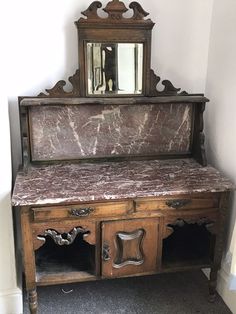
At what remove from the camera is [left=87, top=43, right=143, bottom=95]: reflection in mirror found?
1920mm

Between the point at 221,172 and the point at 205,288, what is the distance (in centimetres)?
70

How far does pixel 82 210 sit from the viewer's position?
5.42 ft

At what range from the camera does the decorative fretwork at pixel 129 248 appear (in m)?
1.75

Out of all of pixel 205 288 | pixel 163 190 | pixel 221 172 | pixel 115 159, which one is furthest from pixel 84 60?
pixel 205 288

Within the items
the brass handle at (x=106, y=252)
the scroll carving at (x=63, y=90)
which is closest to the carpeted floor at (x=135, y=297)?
the brass handle at (x=106, y=252)

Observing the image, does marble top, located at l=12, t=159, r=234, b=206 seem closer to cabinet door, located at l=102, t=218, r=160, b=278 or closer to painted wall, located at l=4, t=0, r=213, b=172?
cabinet door, located at l=102, t=218, r=160, b=278

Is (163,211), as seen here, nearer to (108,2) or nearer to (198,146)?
(198,146)

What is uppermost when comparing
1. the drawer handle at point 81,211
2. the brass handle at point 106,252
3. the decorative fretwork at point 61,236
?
the drawer handle at point 81,211

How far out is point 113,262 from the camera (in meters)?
1.78

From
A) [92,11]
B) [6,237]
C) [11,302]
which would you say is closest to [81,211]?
[6,237]

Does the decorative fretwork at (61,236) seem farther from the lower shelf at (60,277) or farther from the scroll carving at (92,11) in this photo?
the scroll carving at (92,11)

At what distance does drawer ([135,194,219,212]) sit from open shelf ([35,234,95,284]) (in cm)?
35

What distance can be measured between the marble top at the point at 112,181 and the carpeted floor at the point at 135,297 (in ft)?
2.32

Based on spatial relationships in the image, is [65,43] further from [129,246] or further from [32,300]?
[32,300]
